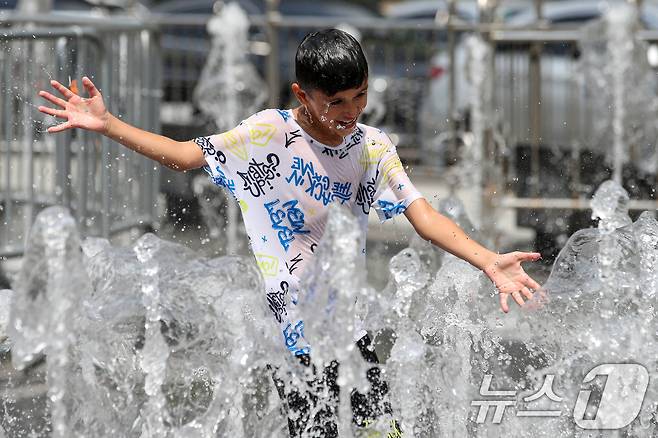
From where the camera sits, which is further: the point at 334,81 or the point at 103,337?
the point at 103,337

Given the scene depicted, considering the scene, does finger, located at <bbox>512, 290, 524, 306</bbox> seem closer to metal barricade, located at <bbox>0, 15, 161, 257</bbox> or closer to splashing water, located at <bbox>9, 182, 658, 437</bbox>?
splashing water, located at <bbox>9, 182, 658, 437</bbox>

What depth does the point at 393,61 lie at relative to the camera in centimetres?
1001

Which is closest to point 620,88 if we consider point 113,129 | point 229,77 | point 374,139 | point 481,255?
point 229,77

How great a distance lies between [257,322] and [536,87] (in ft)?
19.8

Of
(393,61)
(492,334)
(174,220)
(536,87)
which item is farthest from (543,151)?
(492,334)

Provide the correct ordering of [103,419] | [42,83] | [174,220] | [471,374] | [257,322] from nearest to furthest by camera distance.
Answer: [257,322] < [103,419] < [471,374] < [42,83] < [174,220]

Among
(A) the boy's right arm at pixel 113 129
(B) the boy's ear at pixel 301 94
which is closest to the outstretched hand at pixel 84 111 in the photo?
(A) the boy's right arm at pixel 113 129

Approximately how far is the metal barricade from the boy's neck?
9.05ft

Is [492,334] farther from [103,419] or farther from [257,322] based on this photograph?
[103,419]

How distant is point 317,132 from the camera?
3.17 meters

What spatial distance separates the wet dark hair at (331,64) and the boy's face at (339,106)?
0.05ft

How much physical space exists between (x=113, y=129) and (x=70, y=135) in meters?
3.07

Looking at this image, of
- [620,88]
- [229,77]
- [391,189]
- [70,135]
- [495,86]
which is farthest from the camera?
[229,77]

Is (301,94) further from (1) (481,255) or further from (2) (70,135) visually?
(2) (70,135)
